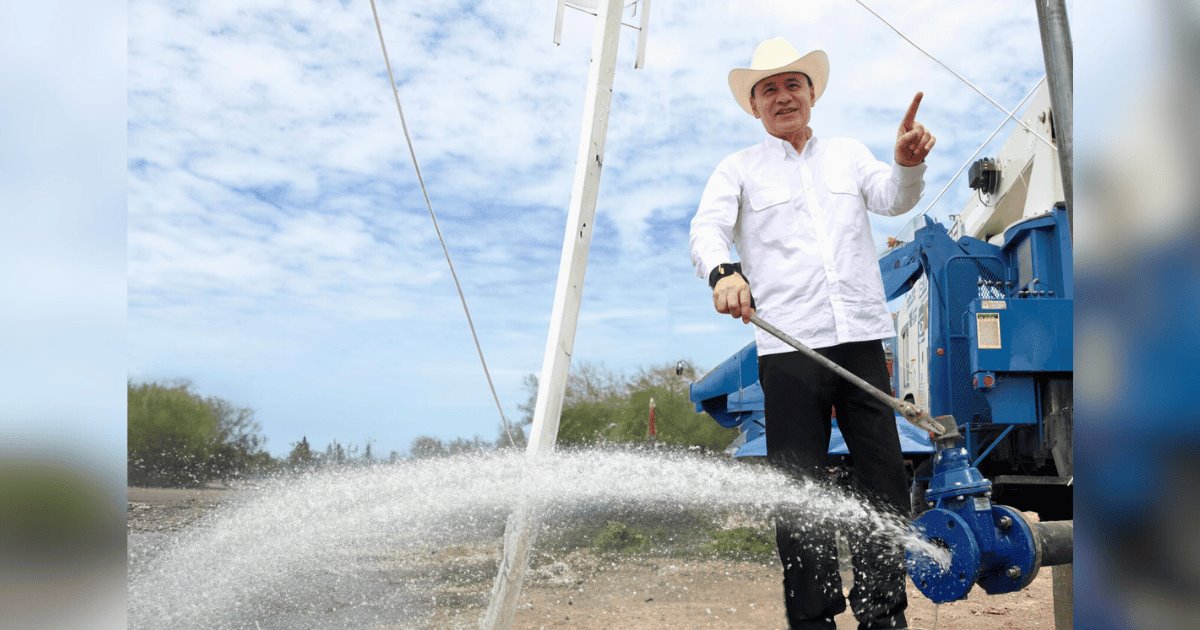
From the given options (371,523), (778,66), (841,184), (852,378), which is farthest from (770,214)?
(371,523)

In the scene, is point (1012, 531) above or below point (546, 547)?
above

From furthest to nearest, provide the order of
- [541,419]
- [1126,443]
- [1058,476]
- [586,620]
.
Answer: [1058,476] → [586,620] → [541,419] → [1126,443]

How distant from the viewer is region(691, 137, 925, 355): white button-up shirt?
8.59 feet

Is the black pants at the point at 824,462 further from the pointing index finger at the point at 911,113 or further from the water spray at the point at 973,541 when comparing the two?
the pointing index finger at the point at 911,113

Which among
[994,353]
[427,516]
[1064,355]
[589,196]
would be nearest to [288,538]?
[427,516]

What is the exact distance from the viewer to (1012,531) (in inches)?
112

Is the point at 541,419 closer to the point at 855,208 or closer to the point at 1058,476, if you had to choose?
the point at 855,208

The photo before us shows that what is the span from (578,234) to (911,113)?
3.89 ft

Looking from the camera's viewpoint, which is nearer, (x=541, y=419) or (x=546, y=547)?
(x=541, y=419)

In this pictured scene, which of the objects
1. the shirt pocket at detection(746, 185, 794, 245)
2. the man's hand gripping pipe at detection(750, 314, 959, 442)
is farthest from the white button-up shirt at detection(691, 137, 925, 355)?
the man's hand gripping pipe at detection(750, 314, 959, 442)

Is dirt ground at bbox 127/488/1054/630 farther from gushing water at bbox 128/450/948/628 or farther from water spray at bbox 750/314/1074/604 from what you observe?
water spray at bbox 750/314/1074/604

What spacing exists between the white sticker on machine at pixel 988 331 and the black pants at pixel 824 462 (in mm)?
2406

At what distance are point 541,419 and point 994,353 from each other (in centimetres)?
304

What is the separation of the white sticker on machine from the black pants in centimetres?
241
